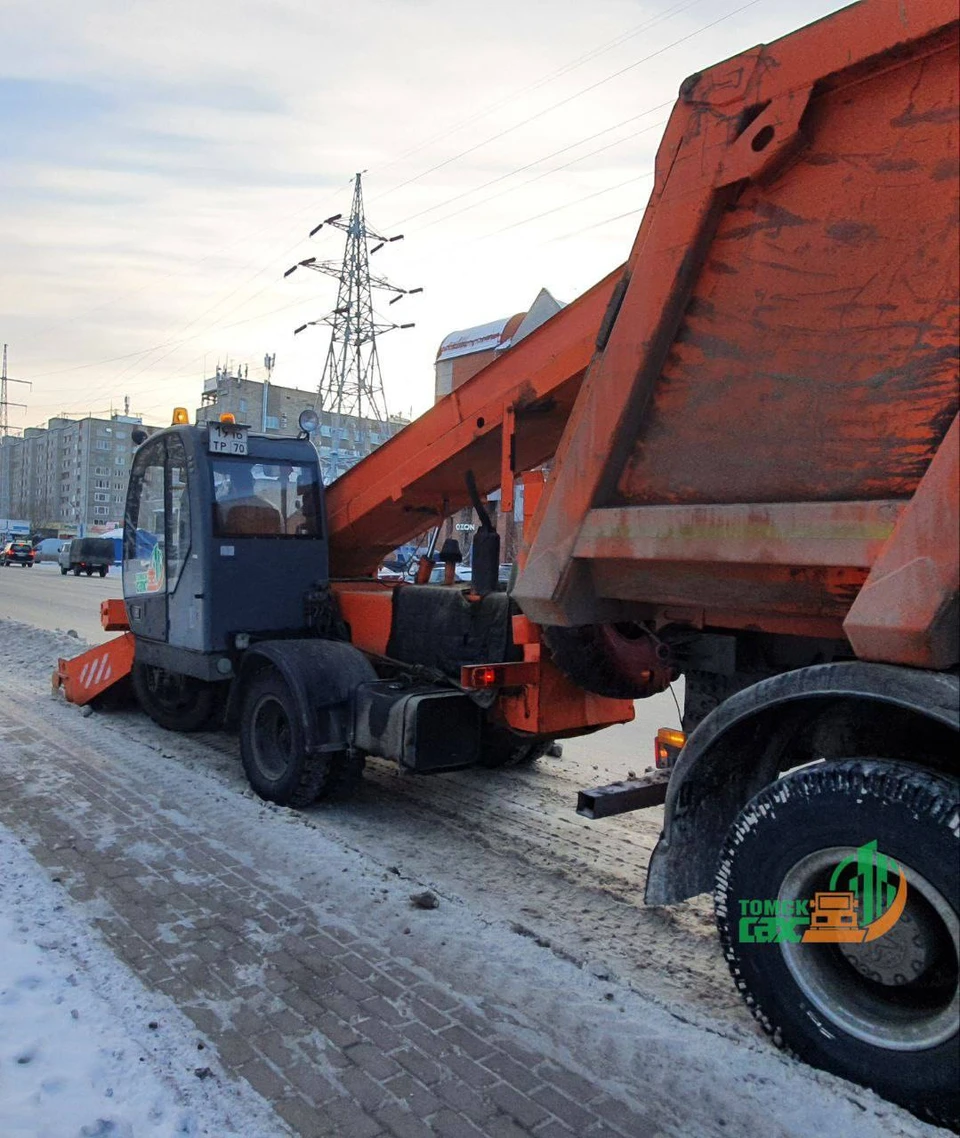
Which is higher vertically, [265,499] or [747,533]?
[265,499]

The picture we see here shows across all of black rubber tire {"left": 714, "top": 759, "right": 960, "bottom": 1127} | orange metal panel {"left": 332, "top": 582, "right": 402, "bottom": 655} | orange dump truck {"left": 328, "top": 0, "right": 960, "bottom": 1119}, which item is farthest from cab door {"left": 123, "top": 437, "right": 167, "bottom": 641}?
black rubber tire {"left": 714, "top": 759, "right": 960, "bottom": 1127}

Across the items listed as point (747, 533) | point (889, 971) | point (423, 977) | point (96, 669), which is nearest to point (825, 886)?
point (889, 971)

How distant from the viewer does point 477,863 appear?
4617 mm

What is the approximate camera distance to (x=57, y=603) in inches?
823

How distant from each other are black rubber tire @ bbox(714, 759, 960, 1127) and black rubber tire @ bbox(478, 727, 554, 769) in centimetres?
297

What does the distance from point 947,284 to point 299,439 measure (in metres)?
4.91

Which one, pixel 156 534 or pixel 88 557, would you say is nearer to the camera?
pixel 156 534

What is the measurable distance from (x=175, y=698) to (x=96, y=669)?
0.94 meters

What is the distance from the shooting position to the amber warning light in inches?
163

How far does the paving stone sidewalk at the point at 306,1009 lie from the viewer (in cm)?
265

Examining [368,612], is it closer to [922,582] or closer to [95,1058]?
[95,1058]

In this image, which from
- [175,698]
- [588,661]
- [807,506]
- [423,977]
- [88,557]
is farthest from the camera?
[88,557]

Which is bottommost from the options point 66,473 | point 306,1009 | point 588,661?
point 306,1009

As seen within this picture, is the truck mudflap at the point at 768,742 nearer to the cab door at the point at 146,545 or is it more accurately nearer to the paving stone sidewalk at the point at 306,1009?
the paving stone sidewalk at the point at 306,1009
